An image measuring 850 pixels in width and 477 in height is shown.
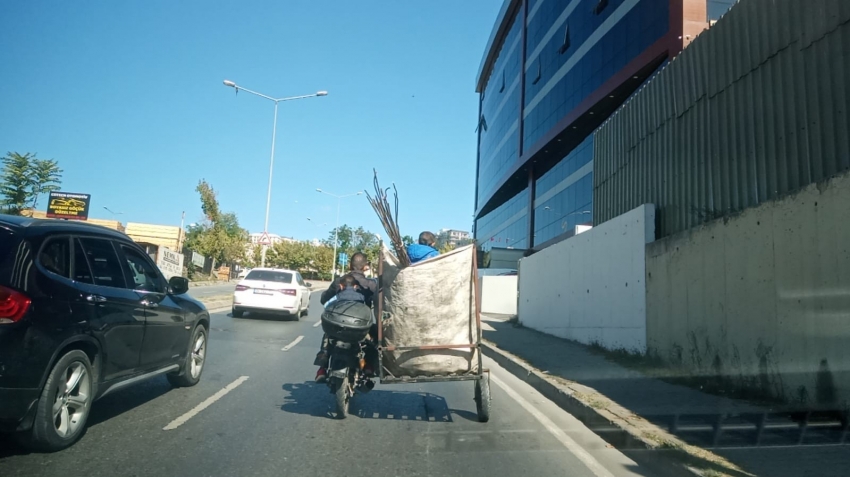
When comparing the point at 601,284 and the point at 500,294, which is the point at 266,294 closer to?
the point at 601,284

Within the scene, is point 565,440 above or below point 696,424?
below

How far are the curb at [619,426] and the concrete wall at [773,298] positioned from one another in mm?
1715

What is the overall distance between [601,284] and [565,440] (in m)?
7.30

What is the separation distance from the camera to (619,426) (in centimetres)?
608

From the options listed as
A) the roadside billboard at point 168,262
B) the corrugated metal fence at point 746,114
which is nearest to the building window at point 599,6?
the corrugated metal fence at point 746,114

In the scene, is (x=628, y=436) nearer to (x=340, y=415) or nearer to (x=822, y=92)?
(x=340, y=415)

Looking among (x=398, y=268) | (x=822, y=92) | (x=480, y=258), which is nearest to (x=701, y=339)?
(x=822, y=92)

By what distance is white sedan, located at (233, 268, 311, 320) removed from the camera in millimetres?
17594

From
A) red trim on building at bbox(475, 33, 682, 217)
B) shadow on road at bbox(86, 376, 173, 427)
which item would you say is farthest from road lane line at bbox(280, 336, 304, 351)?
red trim on building at bbox(475, 33, 682, 217)

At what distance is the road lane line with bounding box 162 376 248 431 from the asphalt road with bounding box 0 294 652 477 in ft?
0.04

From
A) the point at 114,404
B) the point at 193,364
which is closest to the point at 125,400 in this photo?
the point at 114,404

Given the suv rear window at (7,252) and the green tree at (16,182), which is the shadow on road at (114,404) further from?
the green tree at (16,182)

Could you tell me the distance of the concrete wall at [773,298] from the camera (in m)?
6.16

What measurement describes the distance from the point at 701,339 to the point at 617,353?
3012 mm
